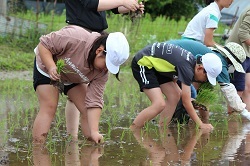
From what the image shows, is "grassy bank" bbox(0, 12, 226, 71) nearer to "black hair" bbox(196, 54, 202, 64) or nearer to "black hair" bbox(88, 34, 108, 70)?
"black hair" bbox(196, 54, 202, 64)

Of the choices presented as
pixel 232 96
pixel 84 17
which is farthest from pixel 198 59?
pixel 84 17

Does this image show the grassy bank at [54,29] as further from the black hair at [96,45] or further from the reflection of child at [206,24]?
the black hair at [96,45]

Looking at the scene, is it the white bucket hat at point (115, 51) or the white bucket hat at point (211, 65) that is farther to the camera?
the white bucket hat at point (211, 65)

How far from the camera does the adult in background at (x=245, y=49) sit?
7.88 m

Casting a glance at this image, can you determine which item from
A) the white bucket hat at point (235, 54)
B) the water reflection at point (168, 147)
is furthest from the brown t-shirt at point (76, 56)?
the white bucket hat at point (235, 54)

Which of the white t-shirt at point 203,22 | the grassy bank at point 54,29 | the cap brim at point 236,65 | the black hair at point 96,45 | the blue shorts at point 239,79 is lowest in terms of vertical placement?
the grassy bank at point 54,29

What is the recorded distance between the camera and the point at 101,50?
5.17 meters

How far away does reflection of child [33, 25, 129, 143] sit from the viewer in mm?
5129

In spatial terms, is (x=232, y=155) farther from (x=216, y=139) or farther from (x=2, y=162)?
(x=2, y=162)

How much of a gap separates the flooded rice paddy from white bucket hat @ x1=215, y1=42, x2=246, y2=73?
624mm

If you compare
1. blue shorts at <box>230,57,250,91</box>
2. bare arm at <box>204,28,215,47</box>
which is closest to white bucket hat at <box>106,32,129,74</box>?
bare arm at <box>204,28,215,47</box>

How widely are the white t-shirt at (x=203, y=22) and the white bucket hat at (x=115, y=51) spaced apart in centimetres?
259

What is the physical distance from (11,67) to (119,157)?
6294 mm

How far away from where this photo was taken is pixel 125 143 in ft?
18.7
